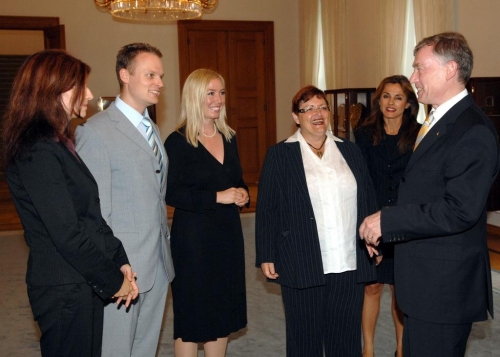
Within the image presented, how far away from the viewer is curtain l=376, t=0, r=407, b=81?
28.3 feet

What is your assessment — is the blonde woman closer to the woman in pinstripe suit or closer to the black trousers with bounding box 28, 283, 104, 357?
the woman in pinstripe suit

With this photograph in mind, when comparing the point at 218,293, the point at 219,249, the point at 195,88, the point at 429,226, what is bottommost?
the point at 218,293

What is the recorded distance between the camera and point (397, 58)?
870 cm

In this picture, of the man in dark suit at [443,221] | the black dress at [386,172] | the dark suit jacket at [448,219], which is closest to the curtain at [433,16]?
the black dress at [386,172]

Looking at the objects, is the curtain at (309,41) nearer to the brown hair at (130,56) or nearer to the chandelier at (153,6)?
the chandelier at (153,6)

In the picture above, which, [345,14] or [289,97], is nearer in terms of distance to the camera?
[345,14]

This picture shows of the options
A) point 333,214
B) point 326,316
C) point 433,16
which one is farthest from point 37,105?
point 433,16

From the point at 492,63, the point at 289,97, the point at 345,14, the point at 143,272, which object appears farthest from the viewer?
the point at 289,97

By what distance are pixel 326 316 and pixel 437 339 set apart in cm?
78

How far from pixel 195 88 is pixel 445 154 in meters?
1.54

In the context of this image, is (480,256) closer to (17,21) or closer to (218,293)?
(218,293)

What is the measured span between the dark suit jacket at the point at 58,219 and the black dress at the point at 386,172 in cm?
196

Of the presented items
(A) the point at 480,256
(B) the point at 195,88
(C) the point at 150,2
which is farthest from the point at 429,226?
(C) the point at 150,2

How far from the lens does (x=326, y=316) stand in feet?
10.5
